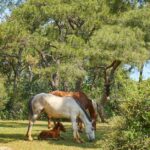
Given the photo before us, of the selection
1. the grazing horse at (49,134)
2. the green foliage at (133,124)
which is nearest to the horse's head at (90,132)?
the grazing horse at (49,134)

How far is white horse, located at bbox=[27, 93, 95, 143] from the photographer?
14062mm

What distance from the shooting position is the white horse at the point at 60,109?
14062 mm

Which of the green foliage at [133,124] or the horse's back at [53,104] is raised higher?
the green foliage at [133,124]

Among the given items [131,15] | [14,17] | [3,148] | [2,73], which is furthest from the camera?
[2,73]

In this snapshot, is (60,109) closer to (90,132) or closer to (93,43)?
(90,132)

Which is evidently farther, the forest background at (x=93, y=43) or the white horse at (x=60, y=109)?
the white horse at (x=60, y=109)

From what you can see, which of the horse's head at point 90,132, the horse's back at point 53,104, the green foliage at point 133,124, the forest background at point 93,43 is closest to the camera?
the green foliage at point 133,124

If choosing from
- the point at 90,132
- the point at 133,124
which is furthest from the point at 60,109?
Answer: the point at 133,124

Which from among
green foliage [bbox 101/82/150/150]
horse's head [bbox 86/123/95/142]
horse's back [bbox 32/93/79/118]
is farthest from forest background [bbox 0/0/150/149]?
horse's back [bbox 32/93/79/118]

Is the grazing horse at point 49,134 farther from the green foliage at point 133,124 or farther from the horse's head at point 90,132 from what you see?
the green foliage at point 133,124

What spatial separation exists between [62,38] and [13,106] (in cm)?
Answer: 1181

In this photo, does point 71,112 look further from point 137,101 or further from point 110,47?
point 137,101

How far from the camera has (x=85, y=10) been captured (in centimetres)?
2244

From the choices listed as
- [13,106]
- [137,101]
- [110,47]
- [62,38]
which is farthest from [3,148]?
[13,106]
